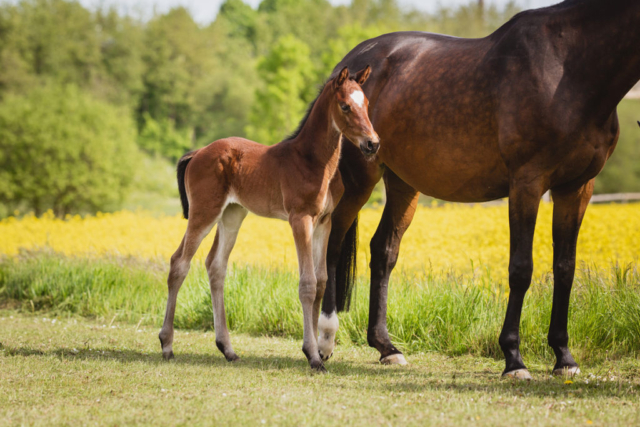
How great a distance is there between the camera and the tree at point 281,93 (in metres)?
26.6

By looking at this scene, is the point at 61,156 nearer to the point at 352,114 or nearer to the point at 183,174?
the point at 183,174

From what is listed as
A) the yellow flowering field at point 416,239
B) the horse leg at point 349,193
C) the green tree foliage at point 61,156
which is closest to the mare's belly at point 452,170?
the horse leg at point 349,193

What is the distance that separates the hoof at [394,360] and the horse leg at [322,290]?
49 cm

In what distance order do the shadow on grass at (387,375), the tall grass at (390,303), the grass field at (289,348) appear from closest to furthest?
the grass field at (289,348), the shadow on grass at (387,375), the tall grass at (390,303)

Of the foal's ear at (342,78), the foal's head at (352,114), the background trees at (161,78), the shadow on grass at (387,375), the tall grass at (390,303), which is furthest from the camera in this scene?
the background trees at (161,78)

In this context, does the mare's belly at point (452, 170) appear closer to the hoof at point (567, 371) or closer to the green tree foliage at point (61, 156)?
the hoof at point (567, 371)

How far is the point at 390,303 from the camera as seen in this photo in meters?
6.35

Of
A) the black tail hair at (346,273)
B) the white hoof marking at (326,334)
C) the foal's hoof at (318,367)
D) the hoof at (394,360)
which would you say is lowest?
the hoof at (394,360)

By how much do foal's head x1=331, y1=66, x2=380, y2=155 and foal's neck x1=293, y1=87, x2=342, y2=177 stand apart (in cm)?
13

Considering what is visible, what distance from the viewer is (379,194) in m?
25.0

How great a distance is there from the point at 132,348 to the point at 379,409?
10.1ft

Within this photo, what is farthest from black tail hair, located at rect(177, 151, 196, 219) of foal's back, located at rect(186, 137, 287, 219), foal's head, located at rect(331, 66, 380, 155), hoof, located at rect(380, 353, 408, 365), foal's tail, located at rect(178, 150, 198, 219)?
hoof, located at rect(380, 353, 408, 365)

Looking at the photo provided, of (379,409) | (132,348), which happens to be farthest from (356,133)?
(132,348)

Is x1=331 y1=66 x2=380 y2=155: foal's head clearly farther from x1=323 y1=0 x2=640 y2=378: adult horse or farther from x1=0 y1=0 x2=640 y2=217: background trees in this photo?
x1=0 y1=0 x2=640 y2=217: background trees
